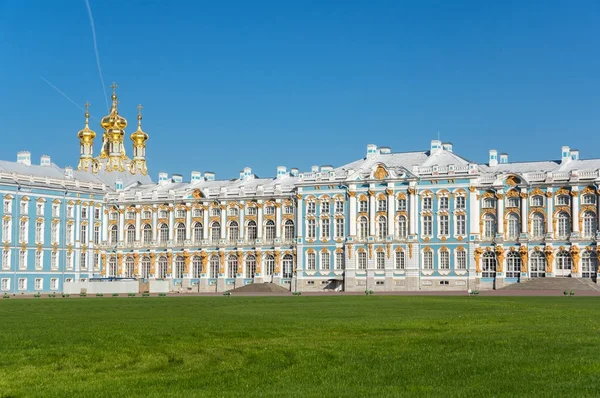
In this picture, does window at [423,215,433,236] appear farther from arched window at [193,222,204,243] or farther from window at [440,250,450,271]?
arched window at [193,222,204,243]

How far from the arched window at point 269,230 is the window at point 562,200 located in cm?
2940

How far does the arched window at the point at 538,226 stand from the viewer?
92.4 m

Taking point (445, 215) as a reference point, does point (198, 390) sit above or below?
below

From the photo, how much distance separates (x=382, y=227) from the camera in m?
98.8

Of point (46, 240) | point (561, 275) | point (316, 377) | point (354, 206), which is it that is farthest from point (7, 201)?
point (316, 377)

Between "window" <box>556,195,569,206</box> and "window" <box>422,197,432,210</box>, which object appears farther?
"window" <box>422,197,432,210</box>

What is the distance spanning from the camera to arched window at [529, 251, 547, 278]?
91.6 meters

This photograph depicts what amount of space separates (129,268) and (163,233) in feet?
17.8

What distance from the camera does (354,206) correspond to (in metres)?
99.6

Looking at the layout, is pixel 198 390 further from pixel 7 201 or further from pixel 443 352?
pixel 7 201

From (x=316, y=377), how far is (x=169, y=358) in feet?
15.7

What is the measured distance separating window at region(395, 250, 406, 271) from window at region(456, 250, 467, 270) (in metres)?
5.10

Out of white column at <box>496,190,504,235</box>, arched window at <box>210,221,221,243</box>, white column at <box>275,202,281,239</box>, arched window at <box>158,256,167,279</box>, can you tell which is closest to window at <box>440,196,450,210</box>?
white column at <box>496,190,504,235</box>

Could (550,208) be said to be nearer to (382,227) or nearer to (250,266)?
(382,227)
